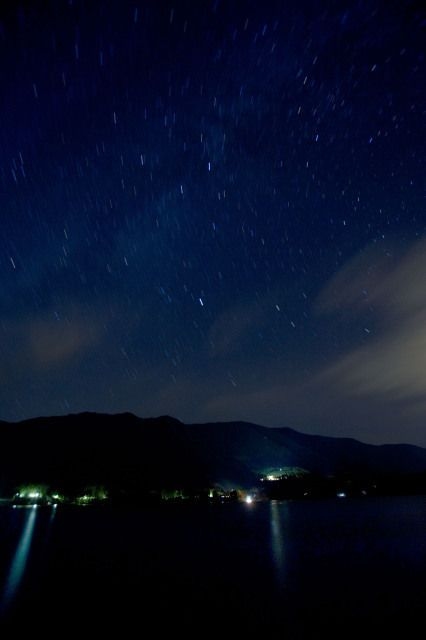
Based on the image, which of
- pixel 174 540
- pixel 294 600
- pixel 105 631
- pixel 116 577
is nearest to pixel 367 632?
pixel 294 600

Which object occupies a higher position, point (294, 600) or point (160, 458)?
point (160, 458)

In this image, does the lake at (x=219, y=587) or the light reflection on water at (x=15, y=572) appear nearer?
the lake at (x=219, y=587)

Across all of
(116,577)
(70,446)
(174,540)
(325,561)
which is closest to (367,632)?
(116,577)

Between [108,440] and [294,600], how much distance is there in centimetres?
18976

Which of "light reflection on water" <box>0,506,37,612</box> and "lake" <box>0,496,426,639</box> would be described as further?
"light reflection on water" <box>0,506,37,612</box>

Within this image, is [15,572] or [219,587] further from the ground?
[15,572]

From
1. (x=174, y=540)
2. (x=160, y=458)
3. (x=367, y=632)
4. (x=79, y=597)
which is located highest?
(x=160, y=458)

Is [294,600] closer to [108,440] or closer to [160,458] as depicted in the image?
[160,458]

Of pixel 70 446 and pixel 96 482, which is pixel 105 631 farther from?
pixel 70 446

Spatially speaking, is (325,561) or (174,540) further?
(174,540)

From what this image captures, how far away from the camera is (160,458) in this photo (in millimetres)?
182375

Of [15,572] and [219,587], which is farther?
[15,572]

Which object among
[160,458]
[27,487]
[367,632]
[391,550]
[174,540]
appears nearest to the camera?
[367,632]

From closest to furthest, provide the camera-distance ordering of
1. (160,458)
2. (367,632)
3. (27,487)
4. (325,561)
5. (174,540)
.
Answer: (367,632), (325,561), (174,540), (27,487), (160,458)
